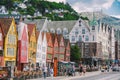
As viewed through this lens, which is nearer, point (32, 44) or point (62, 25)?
point (32, 44)

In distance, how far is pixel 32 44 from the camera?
92.0 metres

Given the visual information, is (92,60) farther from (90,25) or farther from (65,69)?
(65,69)

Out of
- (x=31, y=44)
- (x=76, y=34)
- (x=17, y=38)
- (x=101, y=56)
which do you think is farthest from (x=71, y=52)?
(x=17, y=38)

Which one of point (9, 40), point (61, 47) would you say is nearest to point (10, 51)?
point (9, 40)

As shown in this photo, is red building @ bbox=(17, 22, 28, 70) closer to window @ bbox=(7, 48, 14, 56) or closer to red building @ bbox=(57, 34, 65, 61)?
window @ bbox=(7, 48, 14, 56)

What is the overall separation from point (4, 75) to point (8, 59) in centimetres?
3831

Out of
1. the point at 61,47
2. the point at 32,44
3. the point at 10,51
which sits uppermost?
the point at 32,44

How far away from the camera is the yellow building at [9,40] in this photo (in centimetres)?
7762

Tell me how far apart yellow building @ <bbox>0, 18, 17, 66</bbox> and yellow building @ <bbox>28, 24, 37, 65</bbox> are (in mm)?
8946

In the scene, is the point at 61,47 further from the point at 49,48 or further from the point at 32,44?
the point at 32,44

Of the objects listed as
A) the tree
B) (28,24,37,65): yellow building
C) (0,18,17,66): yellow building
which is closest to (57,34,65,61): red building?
the tree

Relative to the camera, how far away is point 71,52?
128 m

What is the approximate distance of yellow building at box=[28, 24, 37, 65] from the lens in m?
89.7

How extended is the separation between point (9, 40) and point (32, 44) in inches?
532
